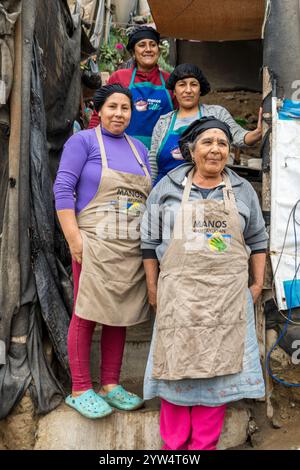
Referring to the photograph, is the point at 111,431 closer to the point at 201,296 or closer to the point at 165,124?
the point at 201,296

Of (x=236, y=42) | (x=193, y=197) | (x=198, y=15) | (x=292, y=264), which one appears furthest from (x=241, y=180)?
(x=236, y=42)

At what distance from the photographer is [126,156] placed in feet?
9.46

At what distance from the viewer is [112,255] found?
2758mm

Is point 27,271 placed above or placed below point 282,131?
below

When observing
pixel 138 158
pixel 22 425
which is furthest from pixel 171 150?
pixel 22 425

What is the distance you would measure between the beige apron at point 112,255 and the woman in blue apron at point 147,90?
3.42 ft

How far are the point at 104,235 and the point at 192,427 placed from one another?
1092 millimetres

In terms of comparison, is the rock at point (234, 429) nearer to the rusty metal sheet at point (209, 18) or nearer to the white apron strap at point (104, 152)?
the white apron strap at point (104, 152)

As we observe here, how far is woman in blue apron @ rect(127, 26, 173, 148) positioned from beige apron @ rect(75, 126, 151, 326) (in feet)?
3.42

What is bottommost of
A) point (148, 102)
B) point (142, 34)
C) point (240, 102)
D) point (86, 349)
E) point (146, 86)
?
point (86, 349)

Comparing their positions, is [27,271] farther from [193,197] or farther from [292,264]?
[292,264]

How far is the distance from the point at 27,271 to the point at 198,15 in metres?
3.18

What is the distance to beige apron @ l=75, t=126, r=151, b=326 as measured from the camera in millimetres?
2725

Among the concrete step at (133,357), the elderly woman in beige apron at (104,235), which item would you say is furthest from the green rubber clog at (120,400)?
the concrete step at (133,357)
